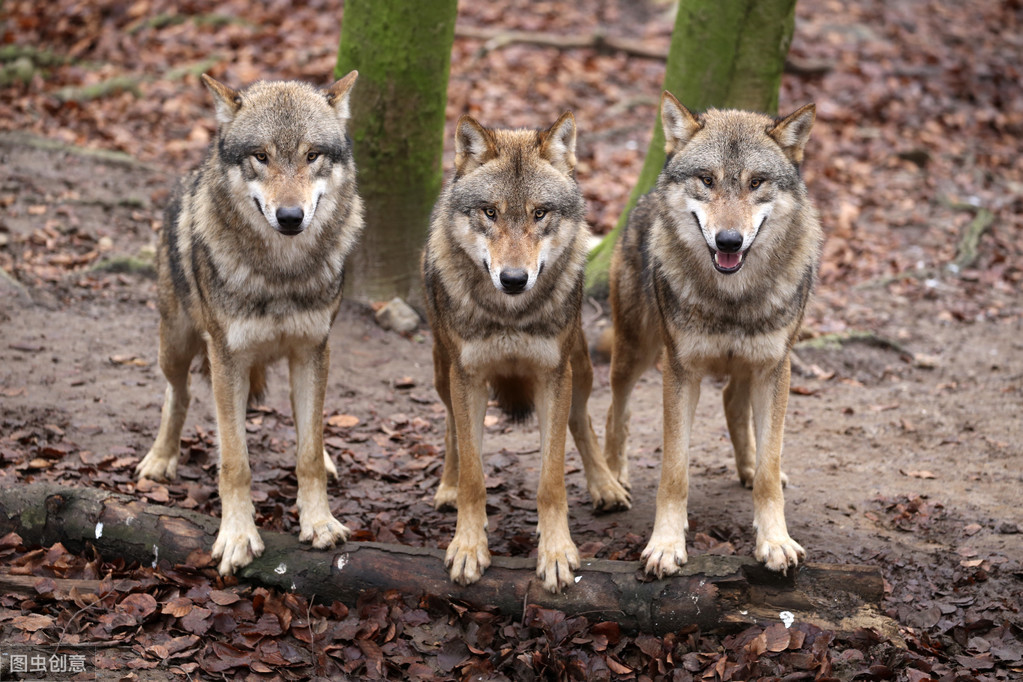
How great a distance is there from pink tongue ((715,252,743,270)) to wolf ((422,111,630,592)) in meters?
0.87

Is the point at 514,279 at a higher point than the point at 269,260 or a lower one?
higher

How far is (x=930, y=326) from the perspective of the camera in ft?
29.0

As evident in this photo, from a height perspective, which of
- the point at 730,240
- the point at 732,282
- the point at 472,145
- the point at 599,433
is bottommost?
the point at 599,433

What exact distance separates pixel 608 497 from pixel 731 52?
419 centimetres

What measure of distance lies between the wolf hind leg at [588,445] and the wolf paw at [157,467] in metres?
2.69

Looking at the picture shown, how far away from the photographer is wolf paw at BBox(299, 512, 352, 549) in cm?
487

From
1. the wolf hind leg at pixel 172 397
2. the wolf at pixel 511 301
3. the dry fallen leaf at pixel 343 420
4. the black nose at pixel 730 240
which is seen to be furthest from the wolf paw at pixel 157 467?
the black nose at pixel 730 240

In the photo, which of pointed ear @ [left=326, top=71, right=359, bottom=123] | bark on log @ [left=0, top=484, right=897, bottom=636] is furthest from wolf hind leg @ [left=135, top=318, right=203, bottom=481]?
pointed ear @ [left=326, top=71, right=359, bottom=123]

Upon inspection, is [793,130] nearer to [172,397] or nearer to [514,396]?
[514,396]

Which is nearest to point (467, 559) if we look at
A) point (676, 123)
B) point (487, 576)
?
point (487, 576)

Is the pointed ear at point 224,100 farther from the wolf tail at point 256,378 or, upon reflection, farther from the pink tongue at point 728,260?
the pink tongue at point 728,260

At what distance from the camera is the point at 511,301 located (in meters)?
4.79

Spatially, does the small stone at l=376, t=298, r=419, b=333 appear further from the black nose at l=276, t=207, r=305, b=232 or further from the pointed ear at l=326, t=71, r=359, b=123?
the black nose at l=276, t=207, r=305, b=232

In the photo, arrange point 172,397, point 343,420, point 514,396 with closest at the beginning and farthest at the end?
point 514,396, point 172,397, point 343,420
